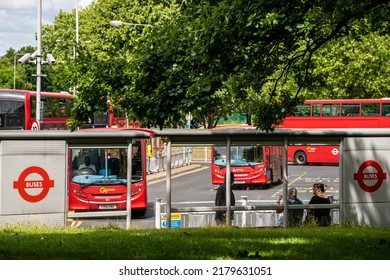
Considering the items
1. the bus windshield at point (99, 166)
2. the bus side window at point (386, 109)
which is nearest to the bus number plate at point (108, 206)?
the bus windshield at point (99, 166)

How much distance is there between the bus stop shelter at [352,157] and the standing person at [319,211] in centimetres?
18

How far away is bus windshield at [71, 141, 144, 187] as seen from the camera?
1902 cm

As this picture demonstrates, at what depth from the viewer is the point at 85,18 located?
8588 centimetres

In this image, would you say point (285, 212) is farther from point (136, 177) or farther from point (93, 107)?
point (136, 177)

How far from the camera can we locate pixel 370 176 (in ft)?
62.6

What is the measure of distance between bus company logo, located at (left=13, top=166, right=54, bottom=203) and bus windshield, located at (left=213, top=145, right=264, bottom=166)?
3.61m

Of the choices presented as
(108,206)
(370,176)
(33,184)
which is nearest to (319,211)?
(370,176)

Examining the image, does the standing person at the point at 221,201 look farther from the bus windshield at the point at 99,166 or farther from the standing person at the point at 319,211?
the bus windshield at the point at 99,166

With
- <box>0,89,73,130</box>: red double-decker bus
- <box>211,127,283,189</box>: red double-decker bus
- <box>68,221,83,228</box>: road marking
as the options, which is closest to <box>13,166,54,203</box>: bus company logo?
<box>68,221,83,228</box>: road marking

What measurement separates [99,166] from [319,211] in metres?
5.30

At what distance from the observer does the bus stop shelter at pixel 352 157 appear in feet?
61.8

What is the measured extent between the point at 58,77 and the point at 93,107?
150 centimetres

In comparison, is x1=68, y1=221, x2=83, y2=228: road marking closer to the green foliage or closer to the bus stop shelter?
the bus stop shelter

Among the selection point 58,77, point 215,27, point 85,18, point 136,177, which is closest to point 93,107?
point 58,77
